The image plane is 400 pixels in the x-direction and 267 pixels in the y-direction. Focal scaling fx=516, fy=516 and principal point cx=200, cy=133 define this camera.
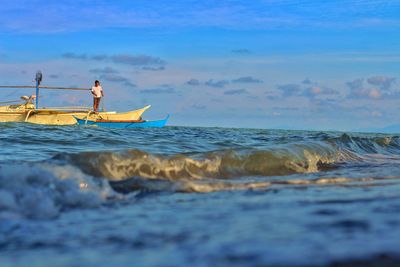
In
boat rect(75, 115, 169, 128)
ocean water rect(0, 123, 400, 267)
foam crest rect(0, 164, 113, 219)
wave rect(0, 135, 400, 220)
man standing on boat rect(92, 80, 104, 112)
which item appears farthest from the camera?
boat rect(75, 115, 169, 128)

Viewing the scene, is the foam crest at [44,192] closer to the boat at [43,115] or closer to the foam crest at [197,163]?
the foam crest at [197,163]

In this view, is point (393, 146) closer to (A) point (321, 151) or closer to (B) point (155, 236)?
(A) point (321, 151)

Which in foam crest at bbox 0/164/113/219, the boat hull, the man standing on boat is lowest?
foam crest at bbox 0/164/113/219

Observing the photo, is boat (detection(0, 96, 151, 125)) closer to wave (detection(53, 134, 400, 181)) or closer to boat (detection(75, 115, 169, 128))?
boat (detection(75, 115, 169, 128))

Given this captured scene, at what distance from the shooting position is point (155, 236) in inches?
102

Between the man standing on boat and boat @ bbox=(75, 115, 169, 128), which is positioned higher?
the man standing on boat

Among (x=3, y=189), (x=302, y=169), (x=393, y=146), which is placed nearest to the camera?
(x=3, y=189)

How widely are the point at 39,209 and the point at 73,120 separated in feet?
97.6

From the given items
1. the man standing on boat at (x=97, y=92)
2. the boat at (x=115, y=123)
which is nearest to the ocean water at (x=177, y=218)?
the man standing on boat at (x=97, y=92)

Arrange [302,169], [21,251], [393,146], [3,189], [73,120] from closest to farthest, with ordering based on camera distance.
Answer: [21,251] → [3,189] → [302,169] → [393,146] → [73,120]

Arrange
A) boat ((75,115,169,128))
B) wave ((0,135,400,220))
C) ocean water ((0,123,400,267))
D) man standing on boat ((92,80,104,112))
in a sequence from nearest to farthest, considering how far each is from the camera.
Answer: ocean water ((0,123,400,267)) → wave ((0,135,400,220)) → man standing on boat ((92,80,104,112)) → boat ((75,115,169,128))

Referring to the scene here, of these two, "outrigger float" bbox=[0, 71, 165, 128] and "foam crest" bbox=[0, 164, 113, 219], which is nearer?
"foam crest" bbox=[0, 164, 113, 219]

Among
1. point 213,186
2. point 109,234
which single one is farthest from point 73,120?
point 109,234

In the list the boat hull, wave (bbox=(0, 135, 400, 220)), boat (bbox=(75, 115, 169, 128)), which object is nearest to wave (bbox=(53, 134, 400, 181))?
wave (bbox=(0, 135, 400, 220))
